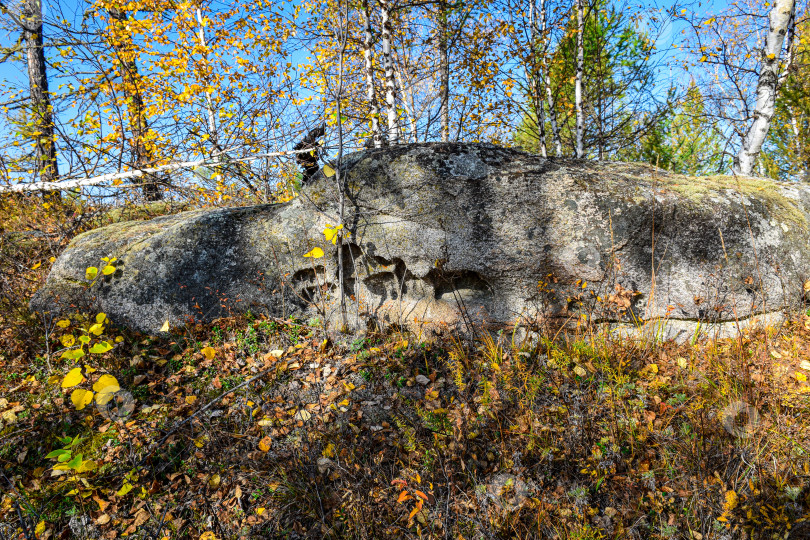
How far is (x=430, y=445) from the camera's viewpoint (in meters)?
2.67

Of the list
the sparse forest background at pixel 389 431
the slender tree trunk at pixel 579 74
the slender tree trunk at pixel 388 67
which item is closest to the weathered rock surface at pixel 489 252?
the sparse forest background at pixel 389 431

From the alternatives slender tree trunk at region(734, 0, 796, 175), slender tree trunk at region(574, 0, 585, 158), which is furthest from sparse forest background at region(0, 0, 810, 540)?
slender tree trunk at region(574, 0, 585, 158)

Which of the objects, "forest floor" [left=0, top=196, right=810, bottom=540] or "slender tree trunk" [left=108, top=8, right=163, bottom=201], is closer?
"forest floor" [left=0, top=196, right=810, bottom=540]

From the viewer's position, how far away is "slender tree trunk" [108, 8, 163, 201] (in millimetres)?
5430

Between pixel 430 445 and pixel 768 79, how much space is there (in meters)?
7.87

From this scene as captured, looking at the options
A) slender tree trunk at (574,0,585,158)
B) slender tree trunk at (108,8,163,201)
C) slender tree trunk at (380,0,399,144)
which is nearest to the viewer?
slender tree trunk at (108,8,163,201)

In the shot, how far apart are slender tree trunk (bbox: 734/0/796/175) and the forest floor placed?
4153 millimetres

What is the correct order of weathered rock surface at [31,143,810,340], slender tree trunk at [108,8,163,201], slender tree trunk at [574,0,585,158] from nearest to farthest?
weathered rock surface at [31,143,810,340], slender tree trunk at [108,8,163,201], slender tree trunk at [574,0,585,158]

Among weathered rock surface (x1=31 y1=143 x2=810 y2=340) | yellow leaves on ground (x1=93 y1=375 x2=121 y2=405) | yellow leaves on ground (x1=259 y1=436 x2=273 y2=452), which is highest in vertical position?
weathered rock surface (x1=31 y1=143 x2=810 y2=340)

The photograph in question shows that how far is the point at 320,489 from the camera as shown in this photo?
97.0 inches

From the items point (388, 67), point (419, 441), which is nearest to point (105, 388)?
point (419, 441)

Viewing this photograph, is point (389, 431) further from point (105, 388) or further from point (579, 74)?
point (579, 74)

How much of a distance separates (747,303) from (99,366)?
21.7 feet

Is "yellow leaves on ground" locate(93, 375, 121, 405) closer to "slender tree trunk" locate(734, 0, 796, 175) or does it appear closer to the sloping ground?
the sloping ground
